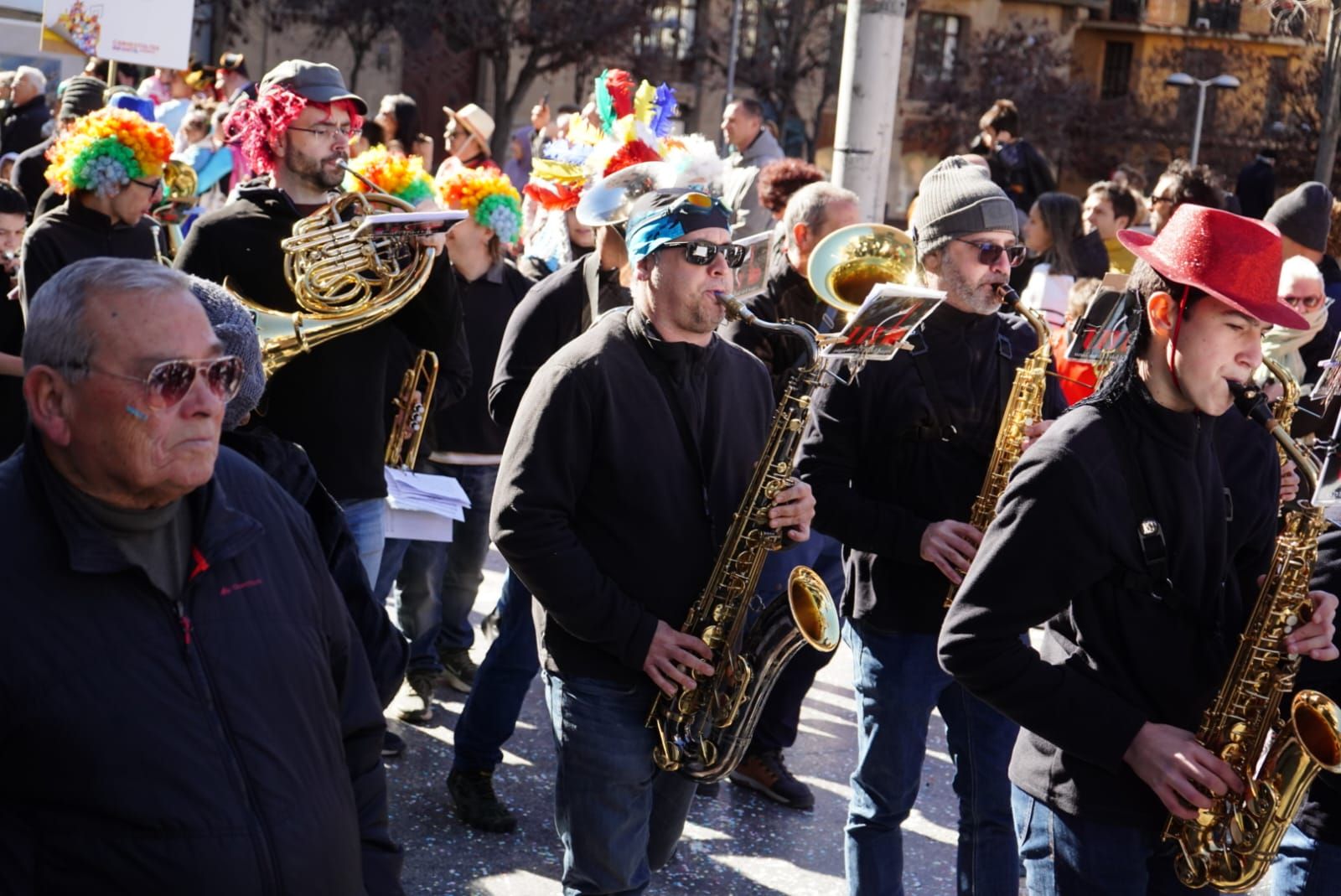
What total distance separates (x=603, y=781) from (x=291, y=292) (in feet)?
5.88

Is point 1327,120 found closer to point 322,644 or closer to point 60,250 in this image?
point 60,250

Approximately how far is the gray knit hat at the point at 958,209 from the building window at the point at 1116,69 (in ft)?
162

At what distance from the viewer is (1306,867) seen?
3592 millimetres

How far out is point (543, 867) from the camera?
16.3ft

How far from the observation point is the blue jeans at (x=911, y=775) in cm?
418

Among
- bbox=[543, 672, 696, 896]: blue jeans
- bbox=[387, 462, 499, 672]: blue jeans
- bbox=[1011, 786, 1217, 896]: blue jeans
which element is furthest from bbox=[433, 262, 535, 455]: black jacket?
bbox=[1011, 786, 1217, 896]: blue jeans

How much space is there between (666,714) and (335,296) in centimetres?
162

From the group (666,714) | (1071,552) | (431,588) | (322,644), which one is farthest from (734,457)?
(431,588)

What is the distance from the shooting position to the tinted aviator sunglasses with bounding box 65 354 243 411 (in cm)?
238

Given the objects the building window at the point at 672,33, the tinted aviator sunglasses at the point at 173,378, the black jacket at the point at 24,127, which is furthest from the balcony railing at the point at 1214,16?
the tinted aviator sunglasses at the point at 173,378

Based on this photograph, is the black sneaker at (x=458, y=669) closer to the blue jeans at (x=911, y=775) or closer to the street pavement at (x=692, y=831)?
the street pavement at (x=692, y=831)

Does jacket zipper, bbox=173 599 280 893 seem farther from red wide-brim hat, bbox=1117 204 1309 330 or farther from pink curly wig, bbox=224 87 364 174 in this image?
pink curly wig, bbox=224 87 364 174

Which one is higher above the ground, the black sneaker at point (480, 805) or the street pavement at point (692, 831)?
the black sneaker at point (480, 805)

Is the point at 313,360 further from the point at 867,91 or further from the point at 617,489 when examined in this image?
the point at 867,91
